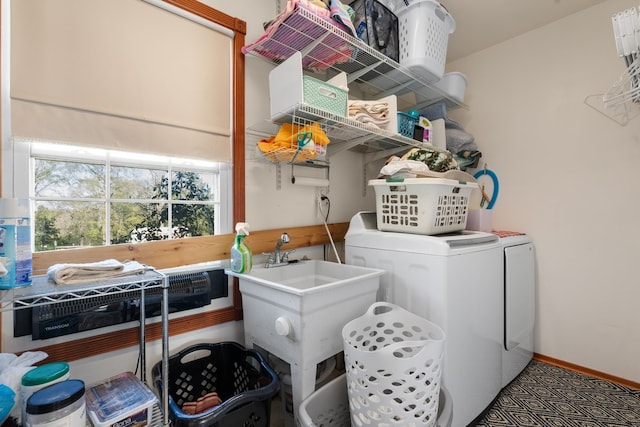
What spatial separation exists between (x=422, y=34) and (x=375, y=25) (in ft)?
1.01

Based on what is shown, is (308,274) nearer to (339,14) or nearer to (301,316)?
(301,316)

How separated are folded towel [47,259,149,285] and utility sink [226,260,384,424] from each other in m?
0.52

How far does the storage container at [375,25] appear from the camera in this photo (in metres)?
1.67

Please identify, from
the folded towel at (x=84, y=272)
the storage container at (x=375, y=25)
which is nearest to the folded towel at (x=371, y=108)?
the storage container at (x=375, y=25)

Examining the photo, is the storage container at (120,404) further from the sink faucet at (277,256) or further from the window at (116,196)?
the sink faucet at (277,256)

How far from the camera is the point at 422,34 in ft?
5.75

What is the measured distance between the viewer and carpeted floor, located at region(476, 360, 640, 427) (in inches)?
61.2

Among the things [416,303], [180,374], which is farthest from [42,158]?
[416,303]

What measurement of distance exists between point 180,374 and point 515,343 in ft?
6.54

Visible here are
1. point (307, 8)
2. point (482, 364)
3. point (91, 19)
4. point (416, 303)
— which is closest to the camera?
point (91, 19)

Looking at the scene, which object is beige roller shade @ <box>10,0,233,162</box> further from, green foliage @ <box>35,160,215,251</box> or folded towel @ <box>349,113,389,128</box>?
folded towel @ <box>349,113,389,128</box>

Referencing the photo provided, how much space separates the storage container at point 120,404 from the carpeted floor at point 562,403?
1.63m

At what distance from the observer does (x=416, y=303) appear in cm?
144

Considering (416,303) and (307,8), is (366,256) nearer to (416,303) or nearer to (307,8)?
(416,303)
